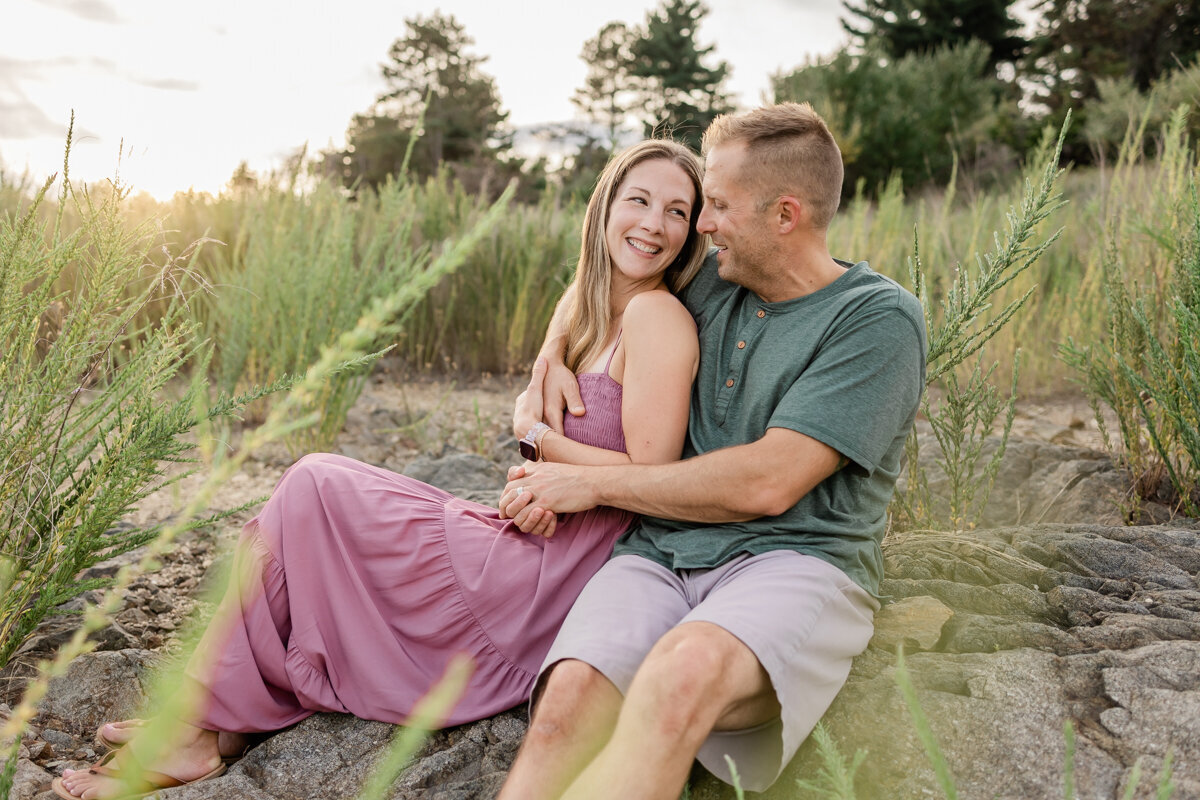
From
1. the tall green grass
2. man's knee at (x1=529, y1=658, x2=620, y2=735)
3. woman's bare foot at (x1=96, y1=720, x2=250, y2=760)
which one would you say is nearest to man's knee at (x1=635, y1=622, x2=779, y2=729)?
man's knee at (x1=529, y1=658, x2=620, y2=735)

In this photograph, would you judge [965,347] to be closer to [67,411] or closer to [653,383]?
[653,383]

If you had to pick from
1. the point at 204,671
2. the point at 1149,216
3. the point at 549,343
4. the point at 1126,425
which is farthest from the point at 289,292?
the point at 1149,216

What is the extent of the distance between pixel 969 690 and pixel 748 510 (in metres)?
0.62

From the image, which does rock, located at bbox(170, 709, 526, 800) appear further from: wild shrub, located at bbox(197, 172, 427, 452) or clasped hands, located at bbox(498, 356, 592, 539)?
wild shrub, located at bbox(197, 172, 427, 452)

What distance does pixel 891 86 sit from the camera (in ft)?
69.4

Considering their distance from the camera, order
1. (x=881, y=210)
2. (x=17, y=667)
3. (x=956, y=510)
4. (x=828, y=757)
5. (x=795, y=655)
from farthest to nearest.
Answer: (x=881, y=210) < (x=956, y=510) < (x=17, y=667) < (x=795, y=655) < (x=828, y=757)

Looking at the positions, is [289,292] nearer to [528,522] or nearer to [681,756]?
[528,522]

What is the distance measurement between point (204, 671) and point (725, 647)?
49.7 inches

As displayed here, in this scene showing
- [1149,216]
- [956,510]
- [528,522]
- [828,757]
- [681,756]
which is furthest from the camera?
[1149,216]

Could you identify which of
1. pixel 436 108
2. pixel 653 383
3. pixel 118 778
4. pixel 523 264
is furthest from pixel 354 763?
pixel 436 108

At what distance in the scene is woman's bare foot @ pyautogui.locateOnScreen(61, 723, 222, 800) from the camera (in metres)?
1.91

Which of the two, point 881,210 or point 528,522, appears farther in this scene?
point 881,210

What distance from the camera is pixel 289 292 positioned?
4105 millimetres

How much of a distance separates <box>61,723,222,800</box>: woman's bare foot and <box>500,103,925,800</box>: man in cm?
87
